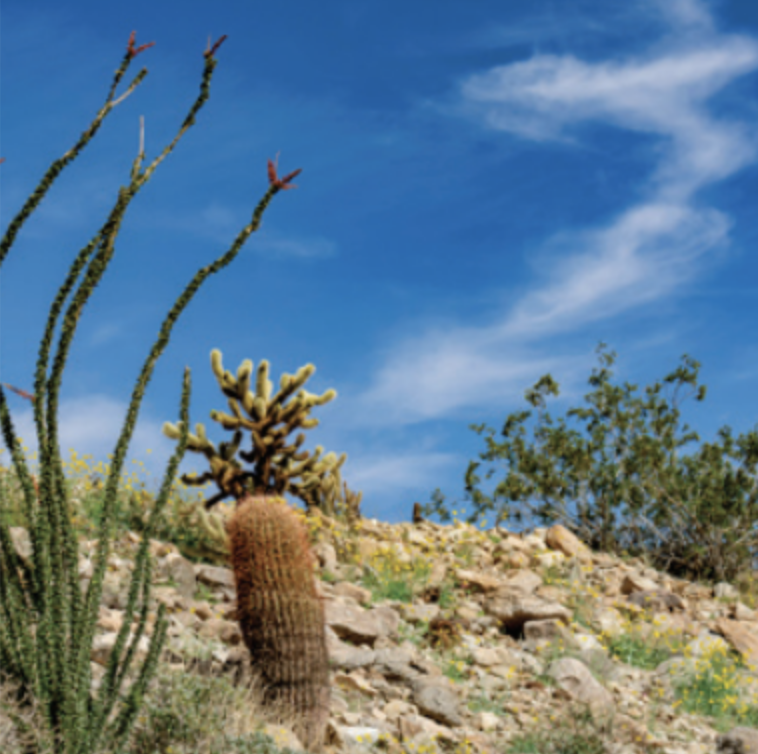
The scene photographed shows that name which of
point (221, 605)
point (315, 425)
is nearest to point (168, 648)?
point (221, 605)

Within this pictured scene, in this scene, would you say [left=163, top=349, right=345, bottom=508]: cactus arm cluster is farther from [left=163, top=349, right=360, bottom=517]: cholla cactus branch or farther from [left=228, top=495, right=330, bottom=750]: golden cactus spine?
[left=228, top=495, right=330, bottom=750]: golden cactus spine

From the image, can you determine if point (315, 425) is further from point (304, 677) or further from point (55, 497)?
point (55, 497)

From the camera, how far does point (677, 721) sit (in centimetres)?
845

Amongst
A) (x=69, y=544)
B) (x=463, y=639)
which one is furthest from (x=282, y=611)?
(x=463, y=639)

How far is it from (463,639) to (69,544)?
501 cm

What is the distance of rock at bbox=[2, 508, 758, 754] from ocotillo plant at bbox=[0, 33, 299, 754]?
50.7 inches

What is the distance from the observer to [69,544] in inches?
190

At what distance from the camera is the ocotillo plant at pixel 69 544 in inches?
182

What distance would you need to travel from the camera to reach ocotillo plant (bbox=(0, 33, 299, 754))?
463cm

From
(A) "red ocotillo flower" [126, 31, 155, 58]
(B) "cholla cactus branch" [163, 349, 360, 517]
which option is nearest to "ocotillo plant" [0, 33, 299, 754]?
(A) "red ocotillo flower" [126, 31, 155, 58]

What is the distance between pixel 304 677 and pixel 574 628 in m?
3.95

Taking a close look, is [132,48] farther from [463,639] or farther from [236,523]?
[463,639]

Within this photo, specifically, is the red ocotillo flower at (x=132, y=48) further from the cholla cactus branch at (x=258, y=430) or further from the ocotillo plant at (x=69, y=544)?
the cholla cactus branch at (x=258, y=430)

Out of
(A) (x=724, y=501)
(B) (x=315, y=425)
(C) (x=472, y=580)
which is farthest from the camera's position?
(A) (x=724, y=501)
